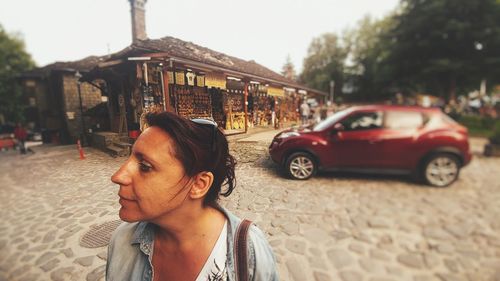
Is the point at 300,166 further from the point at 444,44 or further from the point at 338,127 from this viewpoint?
the point at 444,44

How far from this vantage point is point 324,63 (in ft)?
5.03

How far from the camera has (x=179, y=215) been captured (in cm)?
102

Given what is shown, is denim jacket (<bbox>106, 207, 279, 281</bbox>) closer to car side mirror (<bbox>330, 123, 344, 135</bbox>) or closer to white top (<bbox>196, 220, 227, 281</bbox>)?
white top (<bbox>196, 220, 227, 281</bbox>)

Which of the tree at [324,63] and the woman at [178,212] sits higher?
the tree at [324,63]

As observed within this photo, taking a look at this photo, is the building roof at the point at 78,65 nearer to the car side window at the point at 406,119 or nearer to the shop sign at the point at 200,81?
the shop sign at the point at 200,81

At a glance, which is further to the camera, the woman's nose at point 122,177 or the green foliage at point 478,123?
the green foliage at point 478,123

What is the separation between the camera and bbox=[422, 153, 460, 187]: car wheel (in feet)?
5.01

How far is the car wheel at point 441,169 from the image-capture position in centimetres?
153

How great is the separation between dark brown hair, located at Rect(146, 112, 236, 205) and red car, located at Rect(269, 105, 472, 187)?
0.61m

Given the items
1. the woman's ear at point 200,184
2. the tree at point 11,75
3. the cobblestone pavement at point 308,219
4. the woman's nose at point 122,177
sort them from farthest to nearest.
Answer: the tree at point 11,75
the cobblestone pavement at point 308,219
the woman's ear at point 200,184
the woman's nose at point 122,177

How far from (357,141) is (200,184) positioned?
1414mm

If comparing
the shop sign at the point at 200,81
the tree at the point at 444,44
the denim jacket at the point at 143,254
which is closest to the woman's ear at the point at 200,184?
the denim jacket at the point at 143,254

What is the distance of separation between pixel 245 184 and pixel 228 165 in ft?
1.22

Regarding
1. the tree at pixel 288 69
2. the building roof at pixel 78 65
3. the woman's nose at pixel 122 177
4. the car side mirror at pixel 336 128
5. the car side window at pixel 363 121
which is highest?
the building roof at pixel 78 65
